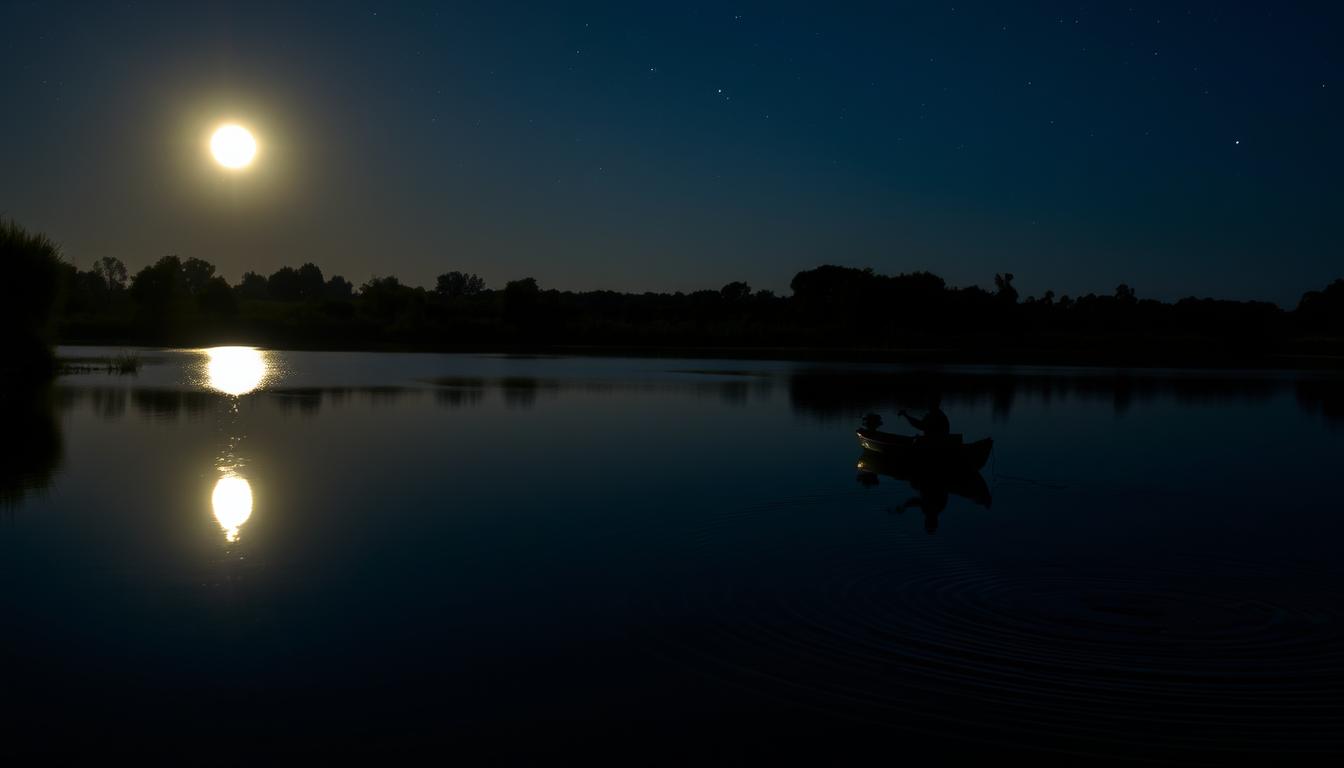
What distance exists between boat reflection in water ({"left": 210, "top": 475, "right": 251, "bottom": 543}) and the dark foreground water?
0.29ft

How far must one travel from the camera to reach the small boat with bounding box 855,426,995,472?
17.9 metres

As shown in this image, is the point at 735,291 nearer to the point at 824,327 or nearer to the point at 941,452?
the point at 824,327

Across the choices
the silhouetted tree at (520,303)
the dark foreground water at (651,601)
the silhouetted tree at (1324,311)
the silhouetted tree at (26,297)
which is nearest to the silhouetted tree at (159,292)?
the silhouetted tree at (520,303)

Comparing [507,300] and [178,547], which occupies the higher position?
[507,300]

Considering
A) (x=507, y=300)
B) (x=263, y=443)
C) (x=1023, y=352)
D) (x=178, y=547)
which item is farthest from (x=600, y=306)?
(x=178, y=547)

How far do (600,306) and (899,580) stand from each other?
144 metres

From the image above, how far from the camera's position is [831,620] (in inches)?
349

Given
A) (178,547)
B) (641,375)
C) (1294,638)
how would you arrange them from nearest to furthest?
(1294,638)
(178,547)
(641,375)

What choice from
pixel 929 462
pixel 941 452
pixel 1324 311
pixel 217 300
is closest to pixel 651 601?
pixel 941 452

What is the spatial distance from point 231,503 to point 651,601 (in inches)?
293

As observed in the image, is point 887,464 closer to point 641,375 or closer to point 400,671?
point 400,671

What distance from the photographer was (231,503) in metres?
14.0

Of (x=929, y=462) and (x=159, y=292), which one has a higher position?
(x=159, y=292)

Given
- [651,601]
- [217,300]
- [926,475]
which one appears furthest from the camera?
[217,300]
